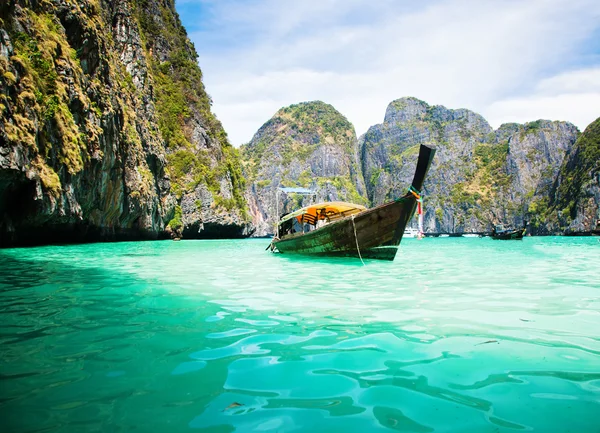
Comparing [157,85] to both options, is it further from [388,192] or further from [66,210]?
[388,192]

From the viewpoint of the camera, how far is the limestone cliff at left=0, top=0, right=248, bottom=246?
15.8m

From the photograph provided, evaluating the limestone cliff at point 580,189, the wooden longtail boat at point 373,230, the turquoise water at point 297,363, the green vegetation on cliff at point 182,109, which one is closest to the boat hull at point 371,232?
the wooden longtail boat at point 373,230

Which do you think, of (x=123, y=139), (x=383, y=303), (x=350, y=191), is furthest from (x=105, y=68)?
(x=350, y=191)

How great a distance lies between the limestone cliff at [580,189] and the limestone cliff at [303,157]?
208 feet

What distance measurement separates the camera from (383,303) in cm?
553

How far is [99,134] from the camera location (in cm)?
2308

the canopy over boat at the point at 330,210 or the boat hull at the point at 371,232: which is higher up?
the canopy over boat at the point at 330,210

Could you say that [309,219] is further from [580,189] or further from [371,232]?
[580,189]

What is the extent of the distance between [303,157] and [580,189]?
296 feet

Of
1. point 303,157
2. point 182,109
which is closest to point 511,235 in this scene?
point 182,109

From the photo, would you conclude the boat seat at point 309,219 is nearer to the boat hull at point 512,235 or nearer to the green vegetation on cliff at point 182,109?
the green vegetation on cliff at point 182,109

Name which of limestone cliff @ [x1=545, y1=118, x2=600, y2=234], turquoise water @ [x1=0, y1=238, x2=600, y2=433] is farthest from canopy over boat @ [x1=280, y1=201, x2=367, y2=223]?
limestone cliff @ [x1=545, y1=118, x2=600, y2=234]

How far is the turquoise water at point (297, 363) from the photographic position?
81.8 inches

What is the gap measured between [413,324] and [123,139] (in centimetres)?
2953
